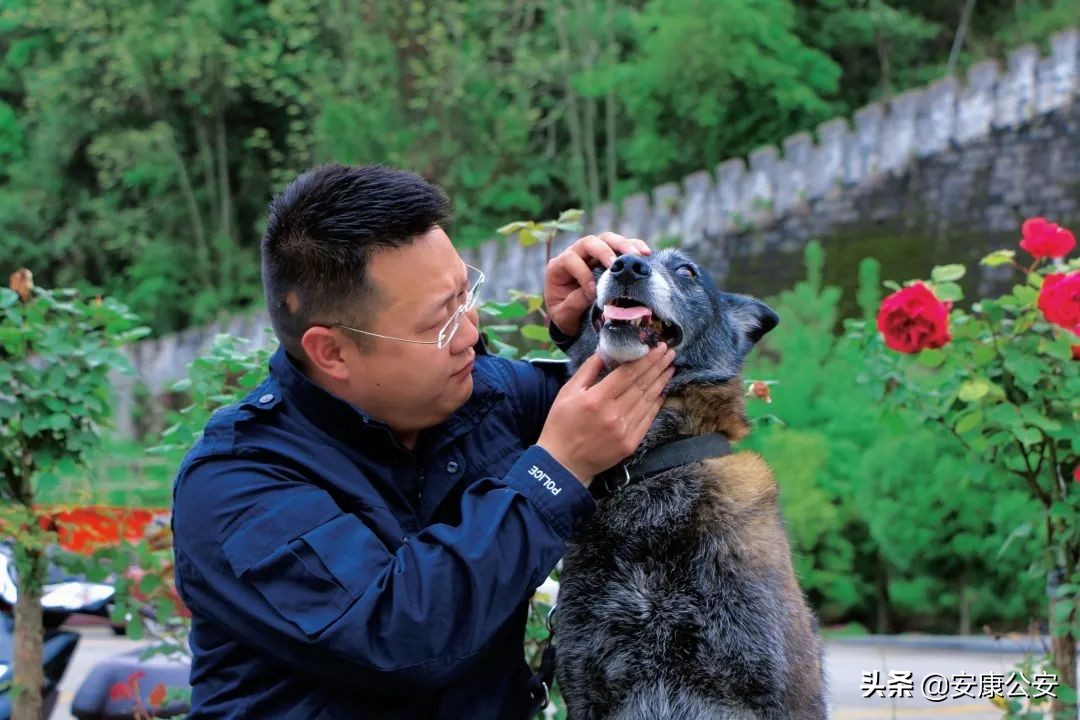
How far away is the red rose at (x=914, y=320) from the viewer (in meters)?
3.37

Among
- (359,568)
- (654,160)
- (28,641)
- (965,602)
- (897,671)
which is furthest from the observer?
(654,160)

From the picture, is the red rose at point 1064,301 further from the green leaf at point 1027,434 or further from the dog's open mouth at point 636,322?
the dog's open mouth at point 636,322

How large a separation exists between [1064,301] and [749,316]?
44.7 inches

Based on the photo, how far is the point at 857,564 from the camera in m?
8.82

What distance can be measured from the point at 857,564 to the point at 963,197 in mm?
5569

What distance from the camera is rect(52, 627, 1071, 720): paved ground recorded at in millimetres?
6125

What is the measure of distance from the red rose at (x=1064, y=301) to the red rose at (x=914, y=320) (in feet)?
1.00

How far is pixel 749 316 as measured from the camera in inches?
103

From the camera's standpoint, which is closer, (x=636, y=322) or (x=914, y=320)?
(x=636, y=322)

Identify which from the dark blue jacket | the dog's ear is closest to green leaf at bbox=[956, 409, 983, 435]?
the dog's ear

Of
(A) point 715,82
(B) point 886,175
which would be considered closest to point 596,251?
(B) point 886,175

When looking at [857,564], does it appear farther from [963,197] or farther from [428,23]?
[428,23]

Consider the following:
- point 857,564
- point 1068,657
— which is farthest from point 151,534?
point 857,564

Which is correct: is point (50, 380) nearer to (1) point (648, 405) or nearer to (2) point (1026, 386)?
(1) point (648, 405)
